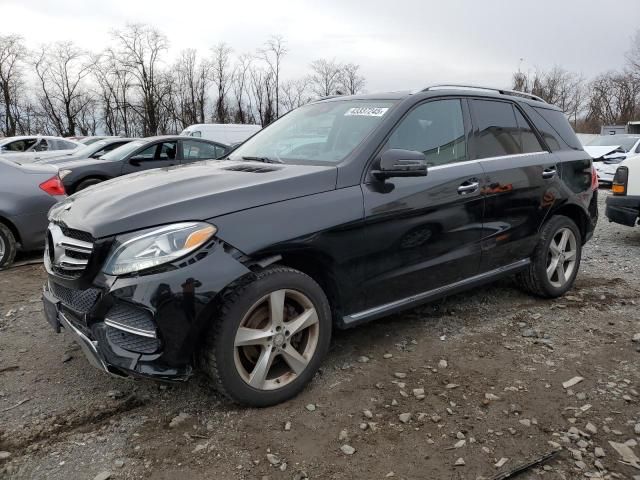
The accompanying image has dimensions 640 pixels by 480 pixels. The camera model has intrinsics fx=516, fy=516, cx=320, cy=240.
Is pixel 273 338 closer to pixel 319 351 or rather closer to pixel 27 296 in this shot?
pixel 319 351

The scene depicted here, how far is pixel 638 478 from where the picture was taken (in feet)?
7.64

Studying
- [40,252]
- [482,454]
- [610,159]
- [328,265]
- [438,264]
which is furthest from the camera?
[610,159]

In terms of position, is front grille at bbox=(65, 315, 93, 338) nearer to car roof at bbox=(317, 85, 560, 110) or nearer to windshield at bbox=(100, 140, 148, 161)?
car roof at bbox=(317, 85, 560, 110)

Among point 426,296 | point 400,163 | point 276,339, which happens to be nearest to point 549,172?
point 426,296

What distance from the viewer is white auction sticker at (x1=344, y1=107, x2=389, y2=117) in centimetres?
347

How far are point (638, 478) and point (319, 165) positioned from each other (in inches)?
89.7

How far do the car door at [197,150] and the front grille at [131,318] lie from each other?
8.15 meters

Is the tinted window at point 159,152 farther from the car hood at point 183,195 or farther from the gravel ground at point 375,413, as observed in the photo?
the car hood at point 183,195

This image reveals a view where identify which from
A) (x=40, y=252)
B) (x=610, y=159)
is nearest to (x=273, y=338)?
(x=40, y=252)

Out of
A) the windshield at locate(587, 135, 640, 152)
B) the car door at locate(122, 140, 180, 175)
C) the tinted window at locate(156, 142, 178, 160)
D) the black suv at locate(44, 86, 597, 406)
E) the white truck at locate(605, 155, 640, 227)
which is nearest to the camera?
the black suv at locate(44, 86, 597, 406)

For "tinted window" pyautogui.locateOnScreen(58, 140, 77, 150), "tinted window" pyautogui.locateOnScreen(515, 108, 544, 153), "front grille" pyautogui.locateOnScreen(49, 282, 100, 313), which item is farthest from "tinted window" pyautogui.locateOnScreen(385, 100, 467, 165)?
"tinted window" pyautogui.locateOnScreen(58, 140, 77, 150)

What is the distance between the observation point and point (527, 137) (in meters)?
4.33

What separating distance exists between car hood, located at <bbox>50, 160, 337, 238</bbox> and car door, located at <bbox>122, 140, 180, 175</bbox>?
7032 mm

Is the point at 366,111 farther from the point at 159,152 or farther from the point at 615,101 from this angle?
the point at 615,101
